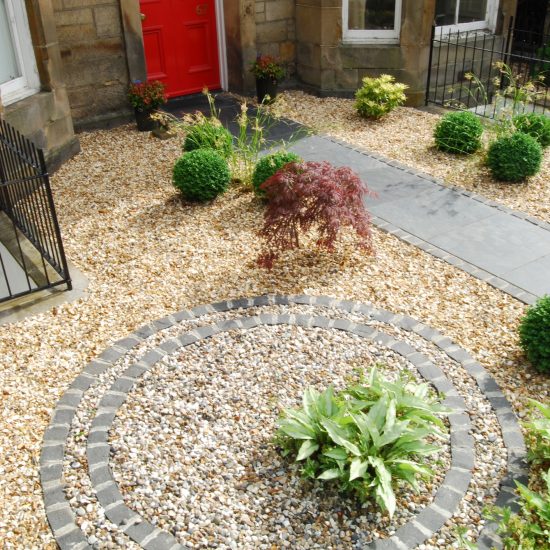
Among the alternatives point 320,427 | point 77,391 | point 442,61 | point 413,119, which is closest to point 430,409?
point 320,427

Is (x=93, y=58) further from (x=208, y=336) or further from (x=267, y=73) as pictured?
(x=208, y=336)

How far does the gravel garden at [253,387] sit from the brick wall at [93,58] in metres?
2.59

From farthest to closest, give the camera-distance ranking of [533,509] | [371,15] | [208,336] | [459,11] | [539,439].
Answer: [459,11], [371,15], [208,336], [539,439], [533,509]

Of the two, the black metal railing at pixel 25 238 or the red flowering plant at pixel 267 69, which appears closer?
the black metal railing at pixel 25 238

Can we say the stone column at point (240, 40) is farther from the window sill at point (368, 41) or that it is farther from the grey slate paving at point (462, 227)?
the grey slate paving at point (462, 227)

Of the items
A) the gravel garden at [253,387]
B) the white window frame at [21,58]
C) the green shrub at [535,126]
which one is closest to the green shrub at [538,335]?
the gravel garden at [253,387]

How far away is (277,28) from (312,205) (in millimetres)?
5685

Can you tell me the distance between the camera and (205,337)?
4898 millimetres

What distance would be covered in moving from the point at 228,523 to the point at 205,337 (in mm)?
1690

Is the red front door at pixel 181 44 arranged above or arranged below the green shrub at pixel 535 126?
above

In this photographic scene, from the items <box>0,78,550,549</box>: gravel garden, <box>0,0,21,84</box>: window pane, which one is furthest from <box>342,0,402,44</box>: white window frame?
<box>0,0,21,84</box>: window pane

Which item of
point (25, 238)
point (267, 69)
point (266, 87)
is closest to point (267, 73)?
point (267, 69)

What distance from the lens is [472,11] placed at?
1023cm

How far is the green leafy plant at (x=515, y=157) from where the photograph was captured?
7184 millimetres
